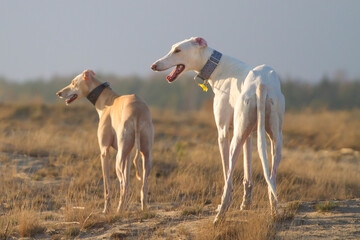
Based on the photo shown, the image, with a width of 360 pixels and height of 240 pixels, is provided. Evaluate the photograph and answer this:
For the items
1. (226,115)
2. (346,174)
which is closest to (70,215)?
(226,115)

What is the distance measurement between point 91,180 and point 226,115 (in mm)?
4858

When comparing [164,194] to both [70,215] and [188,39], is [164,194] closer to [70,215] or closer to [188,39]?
[70,215]

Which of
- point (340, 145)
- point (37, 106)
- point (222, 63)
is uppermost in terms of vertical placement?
point (222, 63)

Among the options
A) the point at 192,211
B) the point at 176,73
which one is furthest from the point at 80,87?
the point at 192,211

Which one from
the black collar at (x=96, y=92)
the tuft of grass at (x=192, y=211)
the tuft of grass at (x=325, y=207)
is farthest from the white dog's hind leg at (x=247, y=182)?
the black collar at (x=96, y=92)

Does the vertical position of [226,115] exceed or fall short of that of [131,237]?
it exceeds it

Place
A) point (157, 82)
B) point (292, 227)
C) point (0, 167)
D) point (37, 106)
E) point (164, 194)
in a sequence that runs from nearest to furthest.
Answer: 1. point (292, 227)
2. point (164, 194)
3. point (0, 167)
4. point (37, 106)
5. point (157, 82)

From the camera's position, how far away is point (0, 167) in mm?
11102

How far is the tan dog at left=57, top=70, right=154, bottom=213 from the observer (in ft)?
24.5

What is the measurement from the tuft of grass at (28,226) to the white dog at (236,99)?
8.47 ft

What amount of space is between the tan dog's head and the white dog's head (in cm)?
217

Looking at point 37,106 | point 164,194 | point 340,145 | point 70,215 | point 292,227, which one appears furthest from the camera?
point 37,106

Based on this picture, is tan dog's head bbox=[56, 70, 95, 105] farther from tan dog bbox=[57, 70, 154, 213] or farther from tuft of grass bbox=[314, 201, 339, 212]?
tuft of grass bbox=[314, 201, 339, 212]

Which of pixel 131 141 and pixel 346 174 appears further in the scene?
pixel 346 174
